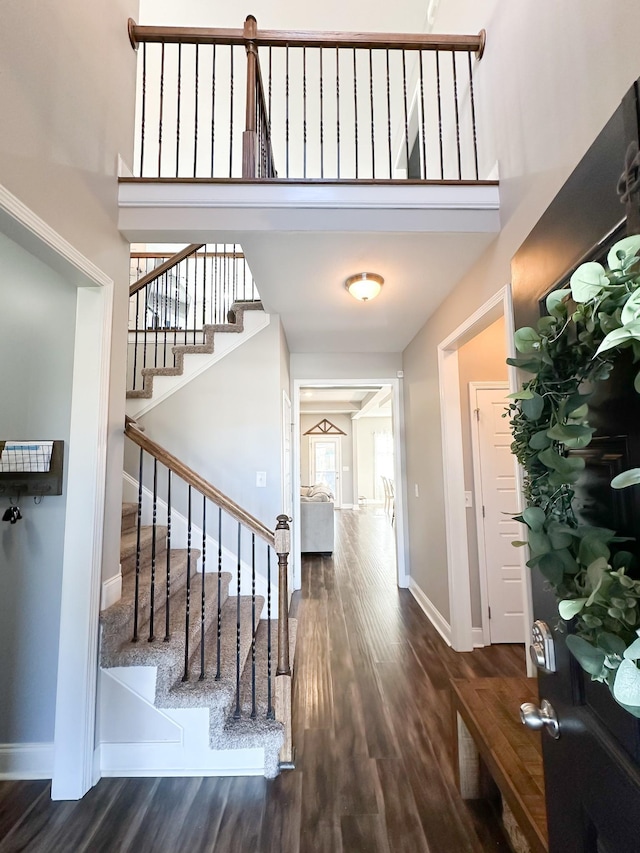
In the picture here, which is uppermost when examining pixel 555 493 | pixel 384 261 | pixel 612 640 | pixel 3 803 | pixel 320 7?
pixel 320 7

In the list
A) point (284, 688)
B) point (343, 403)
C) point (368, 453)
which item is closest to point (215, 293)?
A: point (284, 688)

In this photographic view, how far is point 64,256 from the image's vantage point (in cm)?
157

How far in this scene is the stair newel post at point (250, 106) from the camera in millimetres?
2109

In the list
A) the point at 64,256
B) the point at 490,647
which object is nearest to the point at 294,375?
the point at 64,256

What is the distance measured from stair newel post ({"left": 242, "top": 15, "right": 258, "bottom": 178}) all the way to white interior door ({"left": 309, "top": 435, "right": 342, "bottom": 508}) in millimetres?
8436

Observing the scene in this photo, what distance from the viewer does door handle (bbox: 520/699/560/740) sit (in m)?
0.79

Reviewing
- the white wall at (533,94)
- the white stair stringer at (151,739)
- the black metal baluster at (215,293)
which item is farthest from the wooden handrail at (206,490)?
the black metal baluster at (215,293)

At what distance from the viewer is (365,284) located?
2.45m

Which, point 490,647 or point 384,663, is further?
point 490,647

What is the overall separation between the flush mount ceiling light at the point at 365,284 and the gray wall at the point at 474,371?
3.33ft

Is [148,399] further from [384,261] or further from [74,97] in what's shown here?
[384,261]

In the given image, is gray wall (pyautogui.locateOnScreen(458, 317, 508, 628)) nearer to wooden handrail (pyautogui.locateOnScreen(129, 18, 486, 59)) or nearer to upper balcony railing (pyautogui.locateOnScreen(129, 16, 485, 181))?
upper balcony railing (pyautogui.locateOnScreen(129, 16, 485, 181))

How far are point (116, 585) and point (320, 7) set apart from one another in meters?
4.86

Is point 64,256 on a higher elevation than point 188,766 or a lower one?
higher
